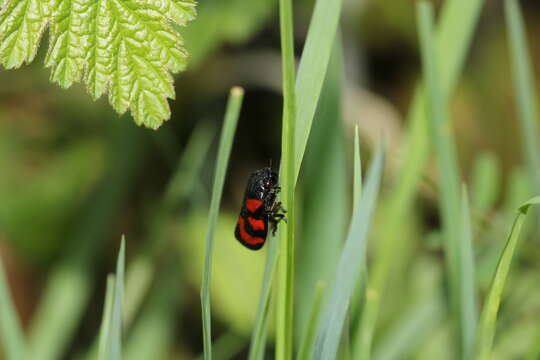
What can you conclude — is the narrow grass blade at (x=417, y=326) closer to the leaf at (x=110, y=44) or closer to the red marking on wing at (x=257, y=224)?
the red marking on wing at (x=257, y=224)

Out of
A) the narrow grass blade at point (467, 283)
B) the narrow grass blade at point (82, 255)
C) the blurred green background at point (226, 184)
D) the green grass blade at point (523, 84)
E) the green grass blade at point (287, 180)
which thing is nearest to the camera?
the green grass blade at point (287, 180)

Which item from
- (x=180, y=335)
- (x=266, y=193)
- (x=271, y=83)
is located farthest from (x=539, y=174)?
(x=180, y=335)

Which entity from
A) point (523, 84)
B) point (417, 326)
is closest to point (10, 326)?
point (417, 326)

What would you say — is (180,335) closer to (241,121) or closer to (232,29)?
(241,121)

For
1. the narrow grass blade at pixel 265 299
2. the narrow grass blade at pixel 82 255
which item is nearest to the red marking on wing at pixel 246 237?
the narrow grass blade at pixel 265 299

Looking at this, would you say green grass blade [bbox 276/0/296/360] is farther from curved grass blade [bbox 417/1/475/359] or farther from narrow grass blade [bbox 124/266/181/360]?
narrow grass blade [bbox 124/266/181/360]
